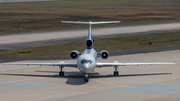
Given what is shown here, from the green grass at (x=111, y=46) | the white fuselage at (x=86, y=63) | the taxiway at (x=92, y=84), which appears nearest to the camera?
the taxiway at (x=92, y=84)

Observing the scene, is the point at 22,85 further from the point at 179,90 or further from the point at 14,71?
the point at 179,90

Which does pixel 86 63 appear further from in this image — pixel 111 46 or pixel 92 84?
pixel 111 46

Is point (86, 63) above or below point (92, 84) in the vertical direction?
above

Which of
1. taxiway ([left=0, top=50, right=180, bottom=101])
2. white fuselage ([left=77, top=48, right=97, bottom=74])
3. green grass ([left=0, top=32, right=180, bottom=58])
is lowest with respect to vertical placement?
taxiway ([left=0, top=50, right=180, bottom=101])

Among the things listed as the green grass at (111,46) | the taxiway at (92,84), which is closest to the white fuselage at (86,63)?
the taxiway at (92,84)

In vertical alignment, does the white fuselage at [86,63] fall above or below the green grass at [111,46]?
below

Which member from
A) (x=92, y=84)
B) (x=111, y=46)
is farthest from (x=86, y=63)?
(x=111, y=46)

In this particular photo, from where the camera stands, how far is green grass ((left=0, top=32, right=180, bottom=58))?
56562 mm

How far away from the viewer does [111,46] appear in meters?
65.6

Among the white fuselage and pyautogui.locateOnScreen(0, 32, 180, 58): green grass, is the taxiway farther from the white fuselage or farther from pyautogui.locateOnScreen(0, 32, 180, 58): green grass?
pyautogui.locateOnScreen(0, 32, 180, 58): green grass

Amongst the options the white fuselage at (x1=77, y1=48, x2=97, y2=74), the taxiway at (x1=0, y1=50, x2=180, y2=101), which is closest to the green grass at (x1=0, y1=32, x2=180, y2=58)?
the taxiway at (x1=0, y1=50, x2=180, y2=101)

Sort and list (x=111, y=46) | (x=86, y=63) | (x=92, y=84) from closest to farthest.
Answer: (x=92, y=84), (x=86, y=63), (x=111, y=46)

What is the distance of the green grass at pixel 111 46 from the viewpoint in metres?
56.6

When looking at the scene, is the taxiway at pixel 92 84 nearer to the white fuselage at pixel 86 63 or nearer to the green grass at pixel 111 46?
the white fuselage at pixel 86 63
